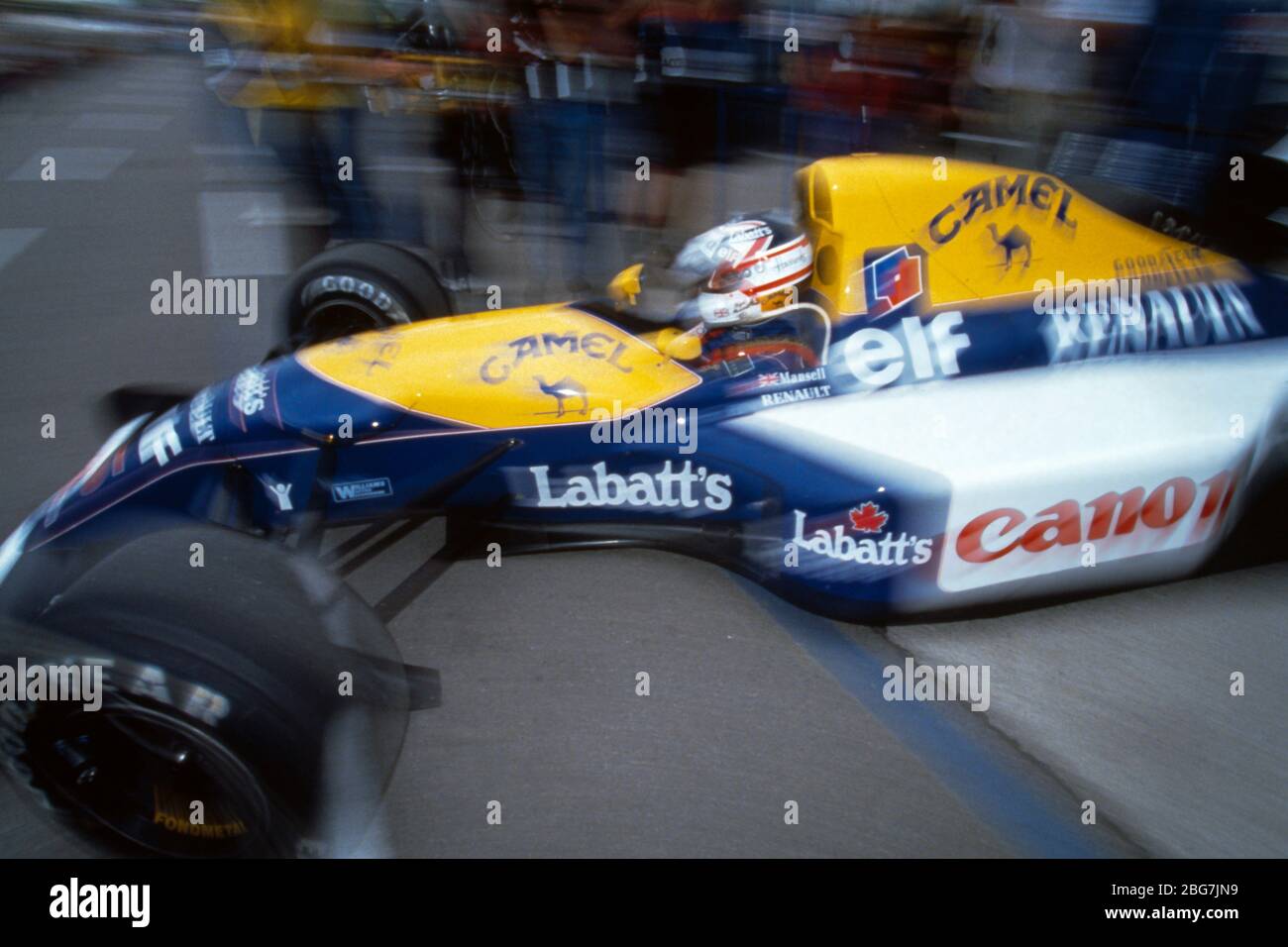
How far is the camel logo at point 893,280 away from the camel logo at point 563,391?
0.79 meters

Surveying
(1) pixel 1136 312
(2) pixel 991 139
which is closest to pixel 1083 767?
(1) pixel 1136 312

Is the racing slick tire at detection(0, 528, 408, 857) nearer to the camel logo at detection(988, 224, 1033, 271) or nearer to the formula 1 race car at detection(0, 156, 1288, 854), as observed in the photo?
the formula 1 race car at detection(0, 156, 1288, 854)

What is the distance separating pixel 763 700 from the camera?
96.0 inches

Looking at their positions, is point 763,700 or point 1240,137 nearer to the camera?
point 763,700

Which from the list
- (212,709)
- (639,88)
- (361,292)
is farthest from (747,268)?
(639,88)

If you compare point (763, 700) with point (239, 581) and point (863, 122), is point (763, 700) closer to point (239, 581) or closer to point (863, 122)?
point (239, 581)

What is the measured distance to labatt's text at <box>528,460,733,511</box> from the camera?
2547 mm

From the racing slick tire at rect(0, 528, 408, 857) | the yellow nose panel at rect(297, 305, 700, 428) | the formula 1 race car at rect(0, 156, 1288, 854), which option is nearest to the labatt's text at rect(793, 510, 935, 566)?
the formula 1 race car at rect(0, 156, 1288, 854)

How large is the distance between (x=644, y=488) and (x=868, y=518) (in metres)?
0.57

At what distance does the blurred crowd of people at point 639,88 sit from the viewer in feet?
13.9

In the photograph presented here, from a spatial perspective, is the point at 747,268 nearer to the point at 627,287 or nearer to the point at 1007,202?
the point at 627,287

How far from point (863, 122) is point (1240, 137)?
82.3 inches

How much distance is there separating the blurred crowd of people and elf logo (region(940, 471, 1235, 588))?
1936 millimetres
